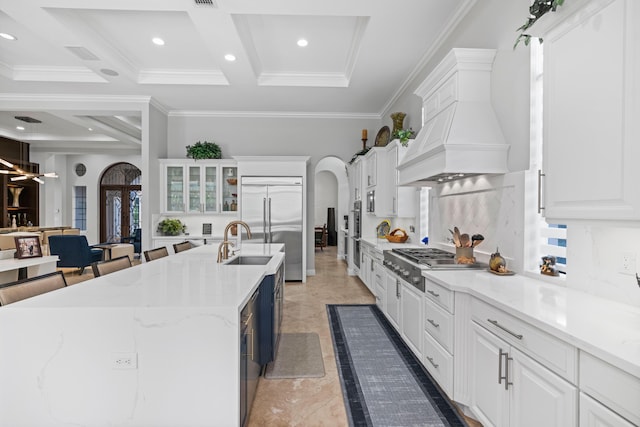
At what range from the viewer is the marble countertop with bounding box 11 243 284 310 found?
1.60 meters

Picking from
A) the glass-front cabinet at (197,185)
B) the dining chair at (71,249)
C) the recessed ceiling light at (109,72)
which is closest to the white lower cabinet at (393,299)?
the glass-front cabinet at (197,185)

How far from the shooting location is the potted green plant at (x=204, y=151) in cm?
623

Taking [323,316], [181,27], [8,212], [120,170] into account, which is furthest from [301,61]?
[8,212]

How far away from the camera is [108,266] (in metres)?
2.63

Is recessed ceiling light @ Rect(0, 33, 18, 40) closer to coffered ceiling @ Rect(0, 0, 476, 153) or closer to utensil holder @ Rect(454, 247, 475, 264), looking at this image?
coffered ceiling @ Rect(0, 0, 476, 153)

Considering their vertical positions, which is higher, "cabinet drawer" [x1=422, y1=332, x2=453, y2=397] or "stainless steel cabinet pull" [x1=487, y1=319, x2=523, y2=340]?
"stainless steel cabinet pull" [x1=487, y1=319, x2=523, y2=340]

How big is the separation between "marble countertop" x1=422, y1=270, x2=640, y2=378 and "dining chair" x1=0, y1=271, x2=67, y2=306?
7.59 ft

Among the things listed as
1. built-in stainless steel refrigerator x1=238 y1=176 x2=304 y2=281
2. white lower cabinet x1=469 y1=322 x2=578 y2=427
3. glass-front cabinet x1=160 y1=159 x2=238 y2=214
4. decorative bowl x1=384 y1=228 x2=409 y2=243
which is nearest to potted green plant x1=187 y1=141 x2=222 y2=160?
glass-front cabinet x1=160 y1=159 x2=238 y2=214

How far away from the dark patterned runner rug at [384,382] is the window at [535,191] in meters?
1.14

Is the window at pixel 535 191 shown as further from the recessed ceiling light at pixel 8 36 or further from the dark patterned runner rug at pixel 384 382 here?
the recessed ceiling light at pixel 8 36

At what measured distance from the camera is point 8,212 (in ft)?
29.2

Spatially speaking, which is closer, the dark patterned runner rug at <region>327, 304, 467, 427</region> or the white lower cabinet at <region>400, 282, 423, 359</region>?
the dark patterned runner rug at <region>327, 304, 467, 427</region>

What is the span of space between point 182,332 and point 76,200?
1113 cm

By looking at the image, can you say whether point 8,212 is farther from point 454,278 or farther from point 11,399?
point 454,278
